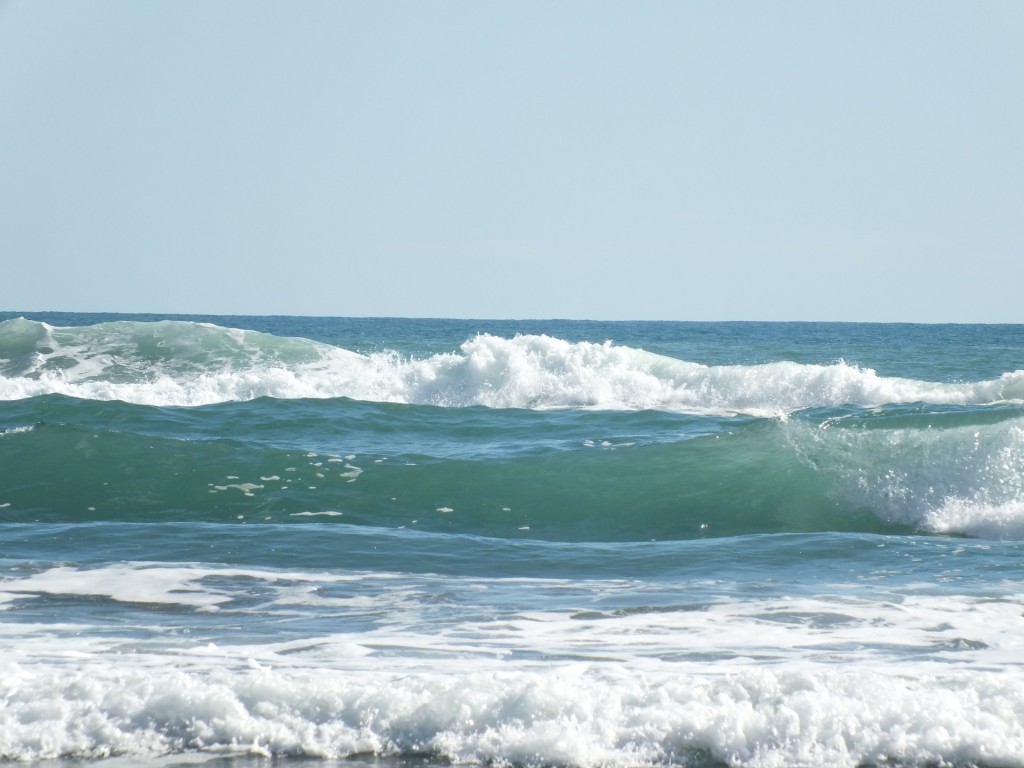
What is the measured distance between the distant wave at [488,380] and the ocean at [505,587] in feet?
12.4

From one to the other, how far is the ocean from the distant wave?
379cm

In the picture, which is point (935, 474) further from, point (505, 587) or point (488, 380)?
point (488, 380)

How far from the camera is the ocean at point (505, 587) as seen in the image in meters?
4.17

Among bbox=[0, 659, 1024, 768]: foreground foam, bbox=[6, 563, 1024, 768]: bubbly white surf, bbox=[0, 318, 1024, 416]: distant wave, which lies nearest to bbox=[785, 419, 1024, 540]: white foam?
bbox=[6, 563, 1024, 768]: bubbly white surf

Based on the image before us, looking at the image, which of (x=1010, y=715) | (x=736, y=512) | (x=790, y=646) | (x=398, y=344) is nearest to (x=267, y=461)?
(x=736, y=512)

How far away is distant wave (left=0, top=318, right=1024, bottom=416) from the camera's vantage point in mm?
20016

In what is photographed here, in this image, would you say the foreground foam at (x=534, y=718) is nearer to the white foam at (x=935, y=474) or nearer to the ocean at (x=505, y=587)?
the ocean at (x=505, y=587)

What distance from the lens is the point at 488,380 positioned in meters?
20.7

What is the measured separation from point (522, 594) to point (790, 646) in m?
1.79

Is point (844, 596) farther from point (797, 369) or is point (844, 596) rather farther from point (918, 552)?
point (797, 369)

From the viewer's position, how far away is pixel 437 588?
22.5 ft

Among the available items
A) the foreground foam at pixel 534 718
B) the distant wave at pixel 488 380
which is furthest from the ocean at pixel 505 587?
the distant wave at pixel 488 380

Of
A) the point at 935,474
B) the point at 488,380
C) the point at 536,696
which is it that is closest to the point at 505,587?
the point at 536,696

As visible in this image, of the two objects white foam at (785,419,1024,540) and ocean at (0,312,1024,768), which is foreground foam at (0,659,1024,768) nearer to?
ocean at (0,312,1024,768)
